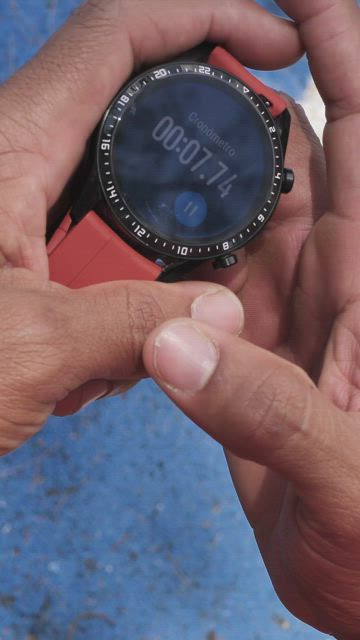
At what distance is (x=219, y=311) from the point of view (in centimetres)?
94

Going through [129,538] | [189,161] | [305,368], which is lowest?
[129,538]

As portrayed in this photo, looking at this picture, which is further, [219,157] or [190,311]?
[219,157]

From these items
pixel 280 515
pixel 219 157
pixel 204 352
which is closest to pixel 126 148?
pixel 219 157

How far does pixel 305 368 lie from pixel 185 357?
0.45 meters

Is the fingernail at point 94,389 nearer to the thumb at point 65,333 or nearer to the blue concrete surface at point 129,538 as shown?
the thumb at point 65,333

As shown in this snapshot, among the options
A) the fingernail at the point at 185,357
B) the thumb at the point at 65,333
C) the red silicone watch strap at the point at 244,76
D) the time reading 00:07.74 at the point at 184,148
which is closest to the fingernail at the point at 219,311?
the thumb at the point at 65,333

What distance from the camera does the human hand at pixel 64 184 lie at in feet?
2.82

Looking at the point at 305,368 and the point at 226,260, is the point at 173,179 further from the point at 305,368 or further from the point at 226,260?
the point at 305,368

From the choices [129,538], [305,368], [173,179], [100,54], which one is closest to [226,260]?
[173,179]

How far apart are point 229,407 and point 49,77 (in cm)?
59

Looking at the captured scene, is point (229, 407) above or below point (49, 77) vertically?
below

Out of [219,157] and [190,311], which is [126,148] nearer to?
[219,157]

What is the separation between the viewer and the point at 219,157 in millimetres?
1079

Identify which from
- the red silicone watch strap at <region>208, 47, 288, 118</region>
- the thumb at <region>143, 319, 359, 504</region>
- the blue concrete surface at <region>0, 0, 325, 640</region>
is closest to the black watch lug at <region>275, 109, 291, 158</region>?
the red silicone watch strap at <region>208, 47, 288, 118</region>
